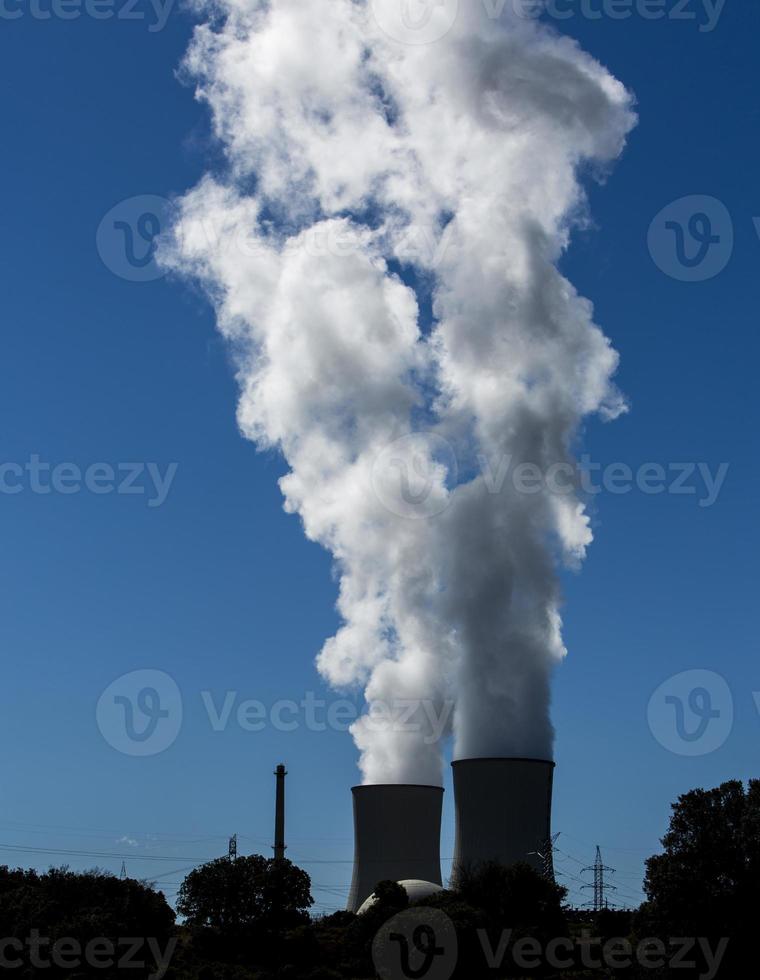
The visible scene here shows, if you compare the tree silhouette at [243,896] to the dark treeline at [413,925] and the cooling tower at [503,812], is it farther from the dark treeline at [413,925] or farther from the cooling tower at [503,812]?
the cooling tower at [503,812]

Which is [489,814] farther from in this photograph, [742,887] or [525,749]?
[742,887]

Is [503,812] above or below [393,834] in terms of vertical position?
above

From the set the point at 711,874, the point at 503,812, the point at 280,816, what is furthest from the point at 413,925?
the point at 280,816

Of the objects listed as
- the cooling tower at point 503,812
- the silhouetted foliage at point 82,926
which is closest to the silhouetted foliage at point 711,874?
the cooling tower at point 503,812

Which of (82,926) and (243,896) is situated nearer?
(82,926)

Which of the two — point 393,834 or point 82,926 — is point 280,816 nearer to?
point 393,834

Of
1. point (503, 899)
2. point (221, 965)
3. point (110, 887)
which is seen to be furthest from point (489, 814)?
point (110, 887)
